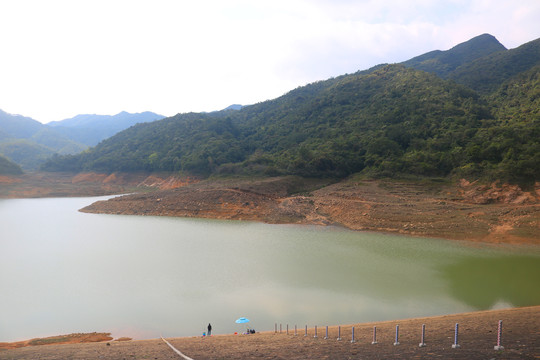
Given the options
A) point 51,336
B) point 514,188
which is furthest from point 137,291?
point 514,188

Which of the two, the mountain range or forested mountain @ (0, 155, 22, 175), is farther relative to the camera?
the mountain range

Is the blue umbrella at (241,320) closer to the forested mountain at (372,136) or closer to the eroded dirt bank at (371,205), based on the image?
the eroded dirt bank at (371,205)

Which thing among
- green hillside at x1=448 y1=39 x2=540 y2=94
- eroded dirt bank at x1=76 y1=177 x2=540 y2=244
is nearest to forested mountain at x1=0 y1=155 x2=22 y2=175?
eroded dirt bank at x1=76 y1=177 x2=540 y2=244

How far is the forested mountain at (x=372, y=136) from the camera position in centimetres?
3675

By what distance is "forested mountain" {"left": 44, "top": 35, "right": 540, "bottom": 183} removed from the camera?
3675 centimetres

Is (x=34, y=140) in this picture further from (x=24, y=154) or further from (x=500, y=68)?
(x=500, y=68)

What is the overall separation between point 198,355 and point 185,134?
255 ft

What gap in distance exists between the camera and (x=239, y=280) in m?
17.0

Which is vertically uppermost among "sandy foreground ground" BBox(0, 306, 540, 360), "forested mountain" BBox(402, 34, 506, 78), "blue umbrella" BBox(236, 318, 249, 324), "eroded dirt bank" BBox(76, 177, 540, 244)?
"forested mountain" BBox(402, 34, 506, 78)

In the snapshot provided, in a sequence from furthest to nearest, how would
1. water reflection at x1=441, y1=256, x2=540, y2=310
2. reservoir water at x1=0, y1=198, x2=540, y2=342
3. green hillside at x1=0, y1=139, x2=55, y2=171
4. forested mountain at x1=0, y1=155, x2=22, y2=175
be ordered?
green hillside at x1=0, y1=139, x2=55, y2=171
forested mountain at x1=0, y1=155, x2=22, y2=175
water reflection at x1=441, y1=256, x2=540, y2=310
reservoir water at x1=0, y1=198, x2=540, y2=342

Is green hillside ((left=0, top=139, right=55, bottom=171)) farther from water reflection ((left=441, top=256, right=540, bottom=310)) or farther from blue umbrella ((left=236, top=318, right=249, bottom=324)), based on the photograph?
water reflection ((left=441, top=256, right=540, bottom=310))

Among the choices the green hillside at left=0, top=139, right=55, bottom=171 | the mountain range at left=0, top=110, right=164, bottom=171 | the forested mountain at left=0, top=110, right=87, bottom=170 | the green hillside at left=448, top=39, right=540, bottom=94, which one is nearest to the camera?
the green hillside at left=448, top=39, right=540, bottom=94

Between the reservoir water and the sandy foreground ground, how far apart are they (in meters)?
2.84

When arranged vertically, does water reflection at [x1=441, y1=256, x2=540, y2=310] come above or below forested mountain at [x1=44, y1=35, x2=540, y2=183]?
below
